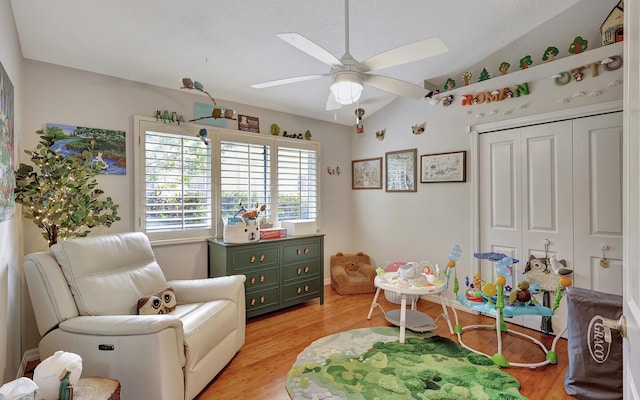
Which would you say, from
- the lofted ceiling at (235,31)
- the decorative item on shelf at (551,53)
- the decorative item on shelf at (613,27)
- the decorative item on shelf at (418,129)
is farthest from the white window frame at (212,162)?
the decorative item on shelf at (613,27)

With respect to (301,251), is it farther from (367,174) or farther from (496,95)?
(496,95)

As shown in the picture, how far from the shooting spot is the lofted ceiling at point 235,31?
6.95 ft

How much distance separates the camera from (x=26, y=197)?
1946 millimetres

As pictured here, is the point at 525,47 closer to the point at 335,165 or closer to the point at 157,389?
the point at 335,165

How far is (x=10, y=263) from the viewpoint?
1827mm

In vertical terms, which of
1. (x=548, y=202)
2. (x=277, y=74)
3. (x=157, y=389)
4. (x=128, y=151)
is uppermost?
(x=277, y=74)

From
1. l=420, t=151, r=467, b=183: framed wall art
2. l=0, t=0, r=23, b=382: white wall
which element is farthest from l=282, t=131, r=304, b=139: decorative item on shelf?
l=0, t=0, r=23, b=382: white wall

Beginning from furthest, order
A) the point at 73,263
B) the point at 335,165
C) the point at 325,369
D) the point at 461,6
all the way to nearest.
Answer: the point at 335,165, the point at 461,6, the point at 325,369, the point at 73,263

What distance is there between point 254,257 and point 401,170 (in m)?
2.13

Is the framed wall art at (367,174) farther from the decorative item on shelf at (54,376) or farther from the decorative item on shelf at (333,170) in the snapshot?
the decorative item on shelf at (54,376)

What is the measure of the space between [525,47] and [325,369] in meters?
3.44

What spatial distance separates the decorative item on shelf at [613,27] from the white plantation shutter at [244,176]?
3245 millimetres

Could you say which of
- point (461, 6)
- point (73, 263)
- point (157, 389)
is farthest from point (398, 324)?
point (461, 6)

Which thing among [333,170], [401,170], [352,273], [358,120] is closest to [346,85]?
[358,120]
